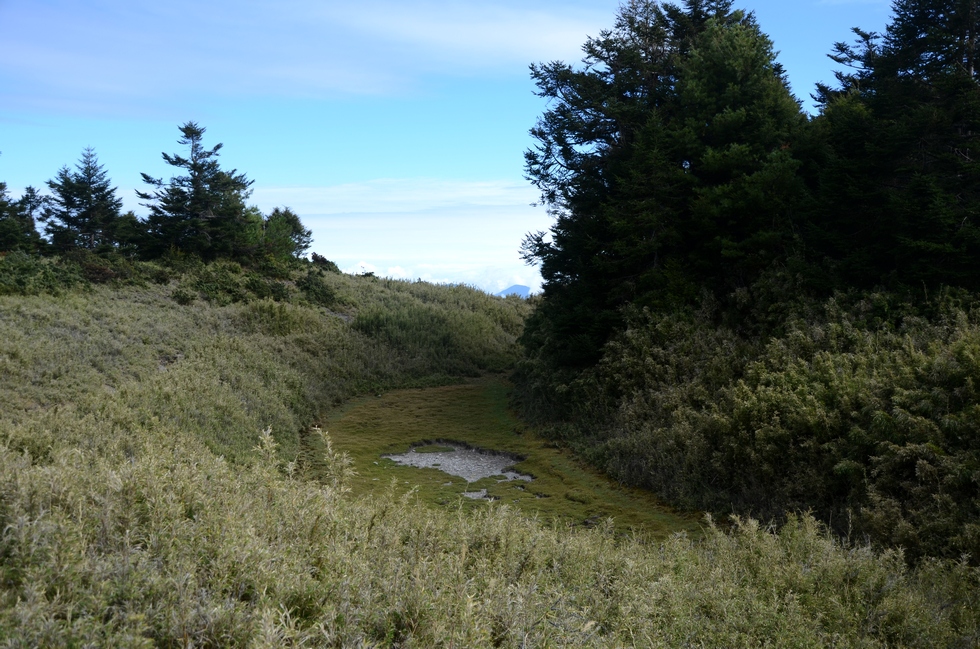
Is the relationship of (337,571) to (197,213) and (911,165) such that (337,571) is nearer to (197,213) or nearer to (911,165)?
(911,165)

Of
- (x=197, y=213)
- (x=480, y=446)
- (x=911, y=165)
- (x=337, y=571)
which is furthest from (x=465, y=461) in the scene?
(x=197, y=213)

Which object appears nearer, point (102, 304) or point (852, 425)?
point (852, 425)

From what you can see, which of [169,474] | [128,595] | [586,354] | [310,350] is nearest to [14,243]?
[310,350]

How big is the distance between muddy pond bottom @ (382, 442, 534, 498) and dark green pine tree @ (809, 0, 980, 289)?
778cm

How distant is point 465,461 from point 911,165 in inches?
421

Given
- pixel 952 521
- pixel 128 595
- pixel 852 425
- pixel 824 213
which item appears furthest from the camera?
pixel 824 213

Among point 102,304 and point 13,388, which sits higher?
point 102,304

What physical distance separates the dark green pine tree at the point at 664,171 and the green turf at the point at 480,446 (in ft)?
9.54

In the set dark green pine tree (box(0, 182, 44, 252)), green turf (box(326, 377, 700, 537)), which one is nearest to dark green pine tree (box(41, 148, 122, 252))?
dark green pine tree (box(0, 182, 44, 252))

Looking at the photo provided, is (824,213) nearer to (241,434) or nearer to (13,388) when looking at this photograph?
(241,434)

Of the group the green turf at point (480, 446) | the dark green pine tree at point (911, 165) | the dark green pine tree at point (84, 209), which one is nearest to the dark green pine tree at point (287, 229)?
the dark green pine tree at point (84, 209)

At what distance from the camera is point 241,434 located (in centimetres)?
1247

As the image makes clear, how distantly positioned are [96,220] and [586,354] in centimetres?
2624

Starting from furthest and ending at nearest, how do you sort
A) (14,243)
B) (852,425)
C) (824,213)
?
(14,243) < (824,213) < (852,425)
